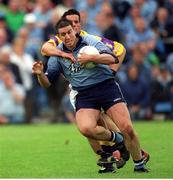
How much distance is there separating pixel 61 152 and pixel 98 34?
767 cm

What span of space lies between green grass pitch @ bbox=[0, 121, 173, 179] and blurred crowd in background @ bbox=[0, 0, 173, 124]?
83cm

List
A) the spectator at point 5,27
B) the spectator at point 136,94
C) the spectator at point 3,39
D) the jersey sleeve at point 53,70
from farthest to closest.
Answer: the spectator at point 5,27 → the spectator at point 3,39 → the spectator at point 136,94 → the jersey sleeve at point 53,70

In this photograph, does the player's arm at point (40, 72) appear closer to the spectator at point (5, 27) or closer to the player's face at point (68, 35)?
the player's face at point (68, 35)

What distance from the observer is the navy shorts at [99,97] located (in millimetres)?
10500

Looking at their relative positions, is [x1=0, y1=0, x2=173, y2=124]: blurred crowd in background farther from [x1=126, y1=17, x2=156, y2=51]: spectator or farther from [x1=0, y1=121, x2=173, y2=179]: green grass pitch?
[x1=0, y1=121, x2=173, y2=179]: green grass pitch

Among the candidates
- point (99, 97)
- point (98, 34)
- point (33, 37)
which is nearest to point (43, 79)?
point (99, 97)

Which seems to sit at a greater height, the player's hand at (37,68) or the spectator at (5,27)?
the player's hand at (37,68)

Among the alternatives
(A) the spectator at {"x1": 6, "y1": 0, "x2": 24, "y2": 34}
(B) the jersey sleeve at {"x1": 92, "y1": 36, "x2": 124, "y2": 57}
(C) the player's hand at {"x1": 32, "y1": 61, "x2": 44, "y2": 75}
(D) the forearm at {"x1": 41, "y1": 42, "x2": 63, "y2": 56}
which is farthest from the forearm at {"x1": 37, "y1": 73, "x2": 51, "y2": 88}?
(A) the spectator at {"x1": 6, "y1": 0, "x2": 24, "y2": 34}

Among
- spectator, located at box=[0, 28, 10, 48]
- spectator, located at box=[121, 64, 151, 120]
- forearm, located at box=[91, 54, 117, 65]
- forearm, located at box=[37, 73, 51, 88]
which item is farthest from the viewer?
spectator, located at box=[0, 28, 10, 48]

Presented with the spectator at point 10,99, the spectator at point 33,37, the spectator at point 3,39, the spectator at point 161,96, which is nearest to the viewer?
the spectator at point 10,99

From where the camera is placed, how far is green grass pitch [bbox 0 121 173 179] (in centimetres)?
1065

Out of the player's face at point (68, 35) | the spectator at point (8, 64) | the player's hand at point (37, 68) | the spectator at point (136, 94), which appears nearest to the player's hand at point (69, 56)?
the player's face at point (68, 35)

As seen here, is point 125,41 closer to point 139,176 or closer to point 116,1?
point 116,1

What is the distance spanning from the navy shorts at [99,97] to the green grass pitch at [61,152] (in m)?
0.91
